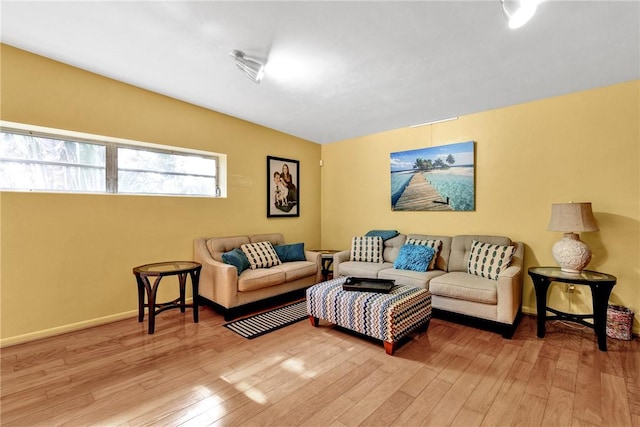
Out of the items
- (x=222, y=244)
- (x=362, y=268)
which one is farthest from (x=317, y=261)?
(x=222, y=244)

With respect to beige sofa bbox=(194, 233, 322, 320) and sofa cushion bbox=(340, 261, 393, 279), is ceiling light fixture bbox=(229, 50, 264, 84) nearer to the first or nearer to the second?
beige sofa bbox=(194, 233, 322, 320)

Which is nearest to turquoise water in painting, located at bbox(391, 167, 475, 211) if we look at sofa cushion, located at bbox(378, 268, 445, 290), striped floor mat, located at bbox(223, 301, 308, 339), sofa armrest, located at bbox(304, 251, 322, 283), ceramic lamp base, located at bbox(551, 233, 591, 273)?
sofa cushion, located at bbox(378, 268, 445, 290)

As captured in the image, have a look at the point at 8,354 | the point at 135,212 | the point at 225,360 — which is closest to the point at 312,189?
the point at 135,212

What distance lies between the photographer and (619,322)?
2604 mm

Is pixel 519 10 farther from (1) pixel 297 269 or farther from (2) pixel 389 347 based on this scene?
(1) pixel 297 269

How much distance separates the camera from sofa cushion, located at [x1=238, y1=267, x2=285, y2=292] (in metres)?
3.13

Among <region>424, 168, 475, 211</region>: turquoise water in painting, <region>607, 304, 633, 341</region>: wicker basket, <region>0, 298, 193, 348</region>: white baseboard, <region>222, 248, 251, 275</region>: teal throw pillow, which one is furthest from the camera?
<region>424, 168, 475, 211</region>: turquoise water in painting

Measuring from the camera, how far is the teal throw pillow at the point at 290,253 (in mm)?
4055

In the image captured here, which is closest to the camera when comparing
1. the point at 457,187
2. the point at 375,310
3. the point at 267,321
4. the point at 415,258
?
the point at 375,310

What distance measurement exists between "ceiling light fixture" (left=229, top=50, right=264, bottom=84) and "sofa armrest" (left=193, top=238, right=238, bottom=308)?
197 cm

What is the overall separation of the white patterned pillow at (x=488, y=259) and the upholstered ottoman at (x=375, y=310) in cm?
83

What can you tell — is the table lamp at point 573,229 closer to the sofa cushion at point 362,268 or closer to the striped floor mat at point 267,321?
the sofa cushion at point 362,268

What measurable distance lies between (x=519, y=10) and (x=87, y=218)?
3818 mm

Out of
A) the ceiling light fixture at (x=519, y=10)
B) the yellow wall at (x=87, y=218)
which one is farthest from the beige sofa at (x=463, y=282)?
the yellow wall at (x=87, y=218)
